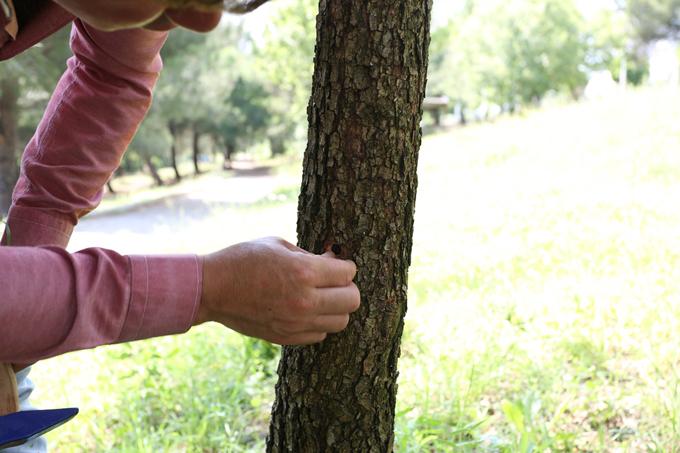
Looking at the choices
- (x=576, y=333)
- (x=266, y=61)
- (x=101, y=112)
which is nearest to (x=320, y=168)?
(x=101, y=112)

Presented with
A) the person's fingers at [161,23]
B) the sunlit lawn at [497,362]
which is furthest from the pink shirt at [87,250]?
the sunlit lawn at [497,362]

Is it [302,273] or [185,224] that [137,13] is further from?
[185,224]

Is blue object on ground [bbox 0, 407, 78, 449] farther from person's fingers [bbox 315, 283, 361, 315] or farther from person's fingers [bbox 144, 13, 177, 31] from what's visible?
person's fingers [bbox 144, 13, 177, 31]

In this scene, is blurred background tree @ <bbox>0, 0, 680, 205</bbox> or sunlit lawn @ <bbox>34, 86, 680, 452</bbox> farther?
blurred background tree @ <bbox>0, 0, 680, 205</bbox>

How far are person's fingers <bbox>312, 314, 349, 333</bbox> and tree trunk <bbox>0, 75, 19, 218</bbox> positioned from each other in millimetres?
10190

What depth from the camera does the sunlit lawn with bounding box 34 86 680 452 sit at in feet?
7.07

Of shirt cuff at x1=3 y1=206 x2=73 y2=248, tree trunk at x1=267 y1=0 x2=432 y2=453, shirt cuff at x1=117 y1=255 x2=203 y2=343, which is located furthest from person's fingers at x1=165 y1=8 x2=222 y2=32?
shirt cuff at x1=3 y1=206 x2=73 y2=248

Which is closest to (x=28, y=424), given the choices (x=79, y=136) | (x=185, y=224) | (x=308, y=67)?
(x=79, y=136)

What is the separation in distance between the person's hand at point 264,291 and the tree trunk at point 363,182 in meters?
0.32

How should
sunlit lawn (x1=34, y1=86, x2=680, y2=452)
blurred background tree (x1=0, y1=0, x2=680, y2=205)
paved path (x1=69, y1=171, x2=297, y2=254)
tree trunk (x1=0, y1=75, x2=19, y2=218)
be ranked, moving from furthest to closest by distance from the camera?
1. blurred background tree (x1=0, y1=0, x2=680, y2=205)
2. tree trunk (x1=0, y1=75, x2=19, y2=218)
3. paved path (x1=69, y1=171, x2=297, y2=254)
4. sunlit lawn (x1=34, y1=86, x2=680, y2=452)

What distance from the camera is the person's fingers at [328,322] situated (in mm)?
1029

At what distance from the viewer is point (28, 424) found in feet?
3.47

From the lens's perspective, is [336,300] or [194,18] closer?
[194,18]

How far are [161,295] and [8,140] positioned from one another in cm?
1125
